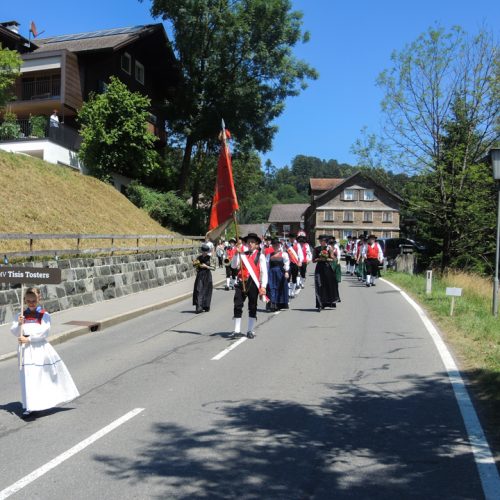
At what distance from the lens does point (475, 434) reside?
528 cm

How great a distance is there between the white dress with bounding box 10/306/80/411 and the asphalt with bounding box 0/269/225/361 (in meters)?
3.21

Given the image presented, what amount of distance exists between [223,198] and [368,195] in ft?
216

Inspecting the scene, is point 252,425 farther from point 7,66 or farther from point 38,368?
point 7,66

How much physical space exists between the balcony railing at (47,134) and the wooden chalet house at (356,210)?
49189 mm

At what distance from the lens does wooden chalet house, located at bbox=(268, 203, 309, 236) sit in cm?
10856

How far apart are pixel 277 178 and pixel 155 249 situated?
588 ft

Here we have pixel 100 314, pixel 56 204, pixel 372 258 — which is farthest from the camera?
pixel 372 258

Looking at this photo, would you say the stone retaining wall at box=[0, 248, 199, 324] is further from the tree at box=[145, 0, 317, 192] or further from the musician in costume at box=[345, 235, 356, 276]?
the tree at box=[145, 0, 317, 192]

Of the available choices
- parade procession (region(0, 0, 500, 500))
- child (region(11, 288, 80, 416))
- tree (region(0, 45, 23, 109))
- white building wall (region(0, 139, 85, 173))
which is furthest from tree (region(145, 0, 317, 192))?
child (region(11, 288, 80, 416))

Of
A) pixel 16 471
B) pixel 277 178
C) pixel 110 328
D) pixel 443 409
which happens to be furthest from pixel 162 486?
pixel 277 178

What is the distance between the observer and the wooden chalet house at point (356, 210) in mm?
74312

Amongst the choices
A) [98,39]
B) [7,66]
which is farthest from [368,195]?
[7,66]

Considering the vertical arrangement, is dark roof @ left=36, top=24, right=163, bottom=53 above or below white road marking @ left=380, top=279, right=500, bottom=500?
above

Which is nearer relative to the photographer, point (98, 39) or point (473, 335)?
point (473, 335)
